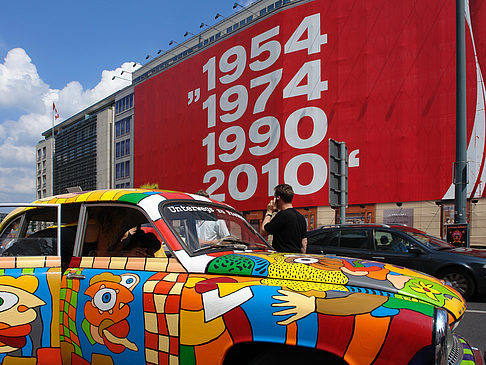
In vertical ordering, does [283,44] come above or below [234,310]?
above

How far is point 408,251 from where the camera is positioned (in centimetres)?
844

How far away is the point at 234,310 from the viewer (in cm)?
226

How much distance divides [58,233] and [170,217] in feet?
3.01

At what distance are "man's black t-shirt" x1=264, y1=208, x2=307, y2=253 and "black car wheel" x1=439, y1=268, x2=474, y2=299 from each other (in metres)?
4.76

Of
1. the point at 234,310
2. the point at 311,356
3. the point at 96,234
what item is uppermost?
the point at 96,234

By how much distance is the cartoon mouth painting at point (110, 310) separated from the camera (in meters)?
2.59

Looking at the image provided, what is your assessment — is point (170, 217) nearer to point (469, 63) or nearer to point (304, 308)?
point (304, 308)

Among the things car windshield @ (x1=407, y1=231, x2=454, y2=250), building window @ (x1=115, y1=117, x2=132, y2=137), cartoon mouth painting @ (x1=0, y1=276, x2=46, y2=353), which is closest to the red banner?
building window @ (x1=115, y1=117, x2=132, y2=137)

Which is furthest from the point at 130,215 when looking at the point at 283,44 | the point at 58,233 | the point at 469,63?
the point at 283,44

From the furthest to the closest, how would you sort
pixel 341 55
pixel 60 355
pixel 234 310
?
pixel 341 55 < pixel 60 355 < pixel 234 310

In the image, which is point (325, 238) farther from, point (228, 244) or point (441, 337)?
point (441, 337)

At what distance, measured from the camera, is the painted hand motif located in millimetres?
2137

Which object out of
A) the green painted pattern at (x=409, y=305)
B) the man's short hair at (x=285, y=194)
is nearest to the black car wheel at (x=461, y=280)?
the man's short hair at (x=285, y=194)

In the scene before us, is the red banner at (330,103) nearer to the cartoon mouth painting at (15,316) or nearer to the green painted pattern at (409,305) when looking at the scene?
the green painted pattern at (409,305)
